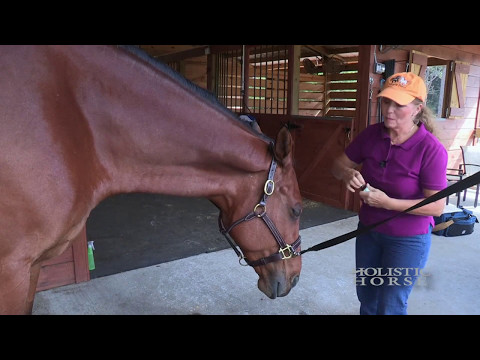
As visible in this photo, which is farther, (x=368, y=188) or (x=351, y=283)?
(x=351, y=283)

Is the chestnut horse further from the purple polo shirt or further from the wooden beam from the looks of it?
the wooden beam

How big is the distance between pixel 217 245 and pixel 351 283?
1.25m

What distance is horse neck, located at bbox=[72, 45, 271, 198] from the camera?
1.03m

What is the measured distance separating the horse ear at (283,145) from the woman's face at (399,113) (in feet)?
1.76

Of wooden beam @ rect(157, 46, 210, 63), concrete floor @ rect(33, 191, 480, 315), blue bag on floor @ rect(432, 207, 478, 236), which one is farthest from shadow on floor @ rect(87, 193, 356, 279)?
wooden beam @ rect(157, 46, 210, 63)

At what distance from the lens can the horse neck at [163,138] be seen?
103 centimetres

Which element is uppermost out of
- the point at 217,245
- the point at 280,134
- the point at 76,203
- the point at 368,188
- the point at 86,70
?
the point at 86,70

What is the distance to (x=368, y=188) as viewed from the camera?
4.79 ft

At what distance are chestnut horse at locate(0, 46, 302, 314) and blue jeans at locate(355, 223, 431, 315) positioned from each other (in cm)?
47

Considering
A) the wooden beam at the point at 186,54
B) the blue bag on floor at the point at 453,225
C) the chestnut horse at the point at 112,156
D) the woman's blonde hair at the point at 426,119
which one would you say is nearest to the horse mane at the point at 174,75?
the chestnut horse at the point at 112,156
